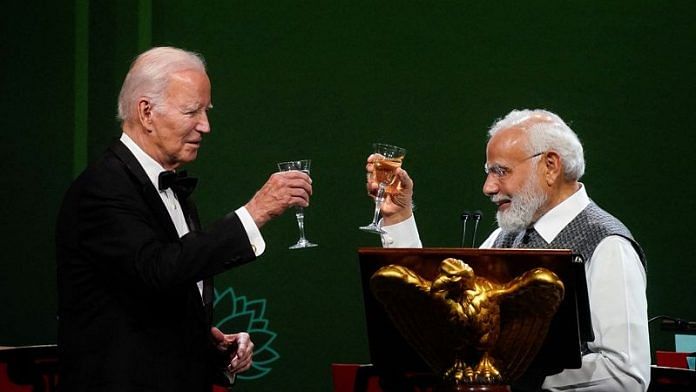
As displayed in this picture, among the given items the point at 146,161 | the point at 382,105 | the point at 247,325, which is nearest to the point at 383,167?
the point at 146,161

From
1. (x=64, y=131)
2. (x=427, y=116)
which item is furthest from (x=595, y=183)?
(x=64, y=131)

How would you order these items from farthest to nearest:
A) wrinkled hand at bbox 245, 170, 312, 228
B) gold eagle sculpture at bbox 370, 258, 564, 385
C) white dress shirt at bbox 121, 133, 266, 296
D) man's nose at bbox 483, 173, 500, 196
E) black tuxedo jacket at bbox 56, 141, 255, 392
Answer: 1. man's nose at bbox 483, 173, 500, 196
2. white dress shirt at bbox 121, 133, 266, 296
3. wrinkled hand at bbox 245, 170, 312, 228
4. black tuxedo jacket at bbox 56, 141, 255, 392
5. gold eagle sculpture at bbox 370, 258, 564, 385

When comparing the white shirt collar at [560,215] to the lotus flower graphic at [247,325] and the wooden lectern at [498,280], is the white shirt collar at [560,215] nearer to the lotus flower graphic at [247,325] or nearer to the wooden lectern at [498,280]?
the wooden lectern at [498,280]

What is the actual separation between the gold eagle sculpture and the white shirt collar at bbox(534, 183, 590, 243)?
95 cm

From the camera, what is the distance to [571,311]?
1.81m

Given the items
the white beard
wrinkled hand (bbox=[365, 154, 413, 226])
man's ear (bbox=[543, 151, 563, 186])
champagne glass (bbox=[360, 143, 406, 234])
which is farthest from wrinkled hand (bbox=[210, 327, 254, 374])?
man's ear (bbox=[543, 151, 563, 186])

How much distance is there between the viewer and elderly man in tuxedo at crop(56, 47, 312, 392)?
214cm

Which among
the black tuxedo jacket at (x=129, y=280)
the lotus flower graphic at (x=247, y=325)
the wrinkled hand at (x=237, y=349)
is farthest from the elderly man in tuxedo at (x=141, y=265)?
the lotus flower graphic at (x=247, y=325)

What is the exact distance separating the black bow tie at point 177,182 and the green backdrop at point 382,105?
7.40ft

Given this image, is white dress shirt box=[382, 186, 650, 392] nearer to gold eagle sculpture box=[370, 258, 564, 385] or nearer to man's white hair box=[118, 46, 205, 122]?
gold eagle sculpture box=[370, 258, 564, 385]

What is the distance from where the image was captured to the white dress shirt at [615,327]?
238 cm

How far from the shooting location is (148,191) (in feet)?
7.43

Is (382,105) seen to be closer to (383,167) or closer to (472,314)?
(383,167)

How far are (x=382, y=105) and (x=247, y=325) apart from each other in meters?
1.31
